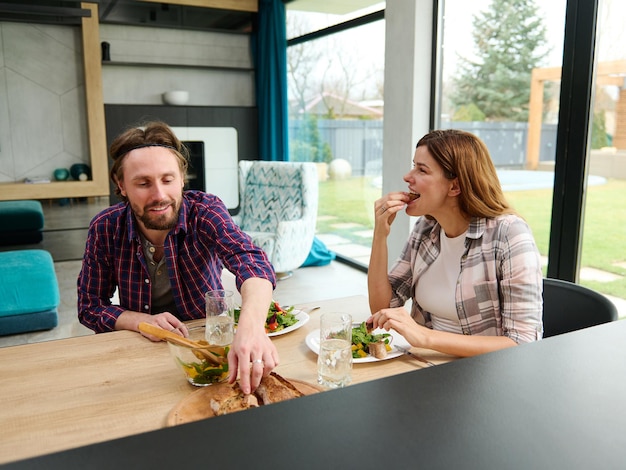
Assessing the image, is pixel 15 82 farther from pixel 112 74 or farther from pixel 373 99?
pixel 373 99

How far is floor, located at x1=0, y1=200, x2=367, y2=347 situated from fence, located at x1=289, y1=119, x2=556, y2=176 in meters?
0.93

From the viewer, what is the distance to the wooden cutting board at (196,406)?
108cm

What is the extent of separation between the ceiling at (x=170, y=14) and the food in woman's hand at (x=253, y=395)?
14.1ft

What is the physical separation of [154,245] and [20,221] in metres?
4.09

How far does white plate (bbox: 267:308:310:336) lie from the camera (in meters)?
1.54

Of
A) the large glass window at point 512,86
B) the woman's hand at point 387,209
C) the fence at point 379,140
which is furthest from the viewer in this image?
the fence at point 379,140

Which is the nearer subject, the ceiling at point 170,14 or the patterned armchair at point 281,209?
the patterned armchair at point 281,209

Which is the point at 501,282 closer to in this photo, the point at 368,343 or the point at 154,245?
the point at 368,343

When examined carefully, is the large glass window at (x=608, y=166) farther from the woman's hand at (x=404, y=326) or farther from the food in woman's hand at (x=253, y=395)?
the food in woman's hand at (x=253, y=395)

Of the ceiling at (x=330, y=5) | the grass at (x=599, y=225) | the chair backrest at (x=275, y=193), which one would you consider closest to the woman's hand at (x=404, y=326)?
the grass at (x=599, y=225)

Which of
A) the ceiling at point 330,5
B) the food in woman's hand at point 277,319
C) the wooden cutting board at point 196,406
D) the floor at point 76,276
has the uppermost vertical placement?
the ceiling at point 330,5

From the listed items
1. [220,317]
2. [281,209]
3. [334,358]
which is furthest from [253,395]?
[281,209]

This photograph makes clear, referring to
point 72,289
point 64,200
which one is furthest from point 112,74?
point 72,289

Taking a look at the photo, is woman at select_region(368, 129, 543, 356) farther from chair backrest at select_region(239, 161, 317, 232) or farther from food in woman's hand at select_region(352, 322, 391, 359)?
chair backrest at select_region(239, 161, 317, 232)
